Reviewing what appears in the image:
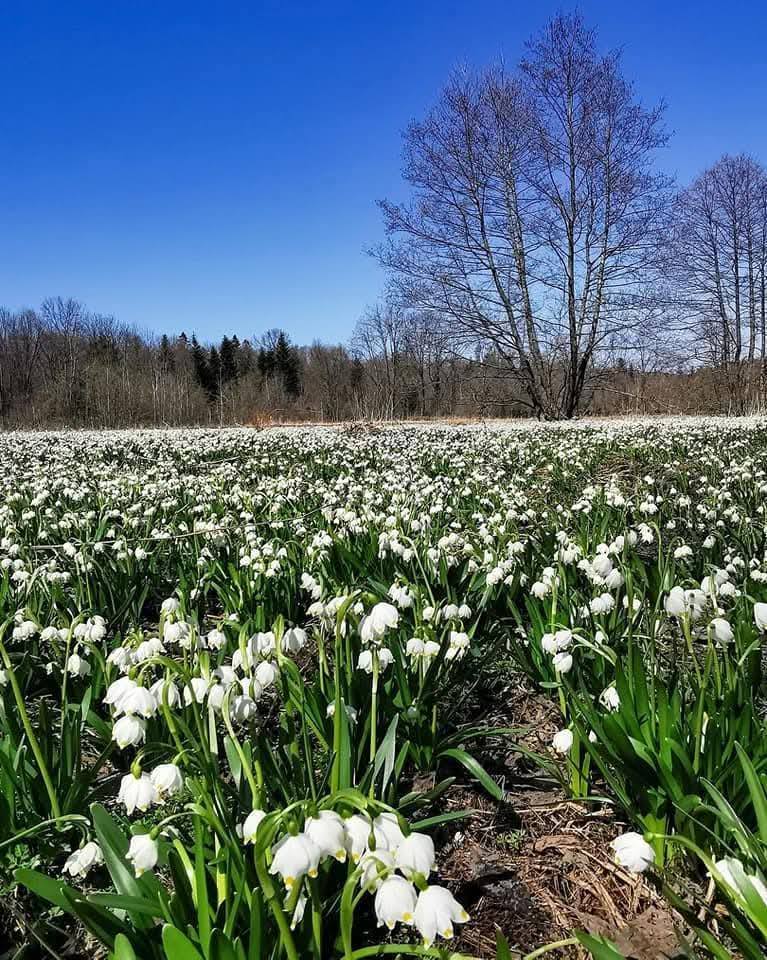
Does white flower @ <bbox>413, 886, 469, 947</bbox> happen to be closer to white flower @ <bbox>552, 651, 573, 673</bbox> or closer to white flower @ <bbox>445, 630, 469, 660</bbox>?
white flower @ <bbox>552, 651, 573, 673</bbox>

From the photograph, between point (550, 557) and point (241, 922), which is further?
point (550, 557)

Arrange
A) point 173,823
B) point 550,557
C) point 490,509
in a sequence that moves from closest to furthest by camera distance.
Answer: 1. point 173,823
2. point 550,557
3. point 490,509

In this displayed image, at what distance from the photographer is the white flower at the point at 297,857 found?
0.95 m

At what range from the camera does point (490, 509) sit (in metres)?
5.32

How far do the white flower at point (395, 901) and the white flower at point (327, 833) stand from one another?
85 mm

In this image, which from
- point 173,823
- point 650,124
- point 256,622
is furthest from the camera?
point 650,124

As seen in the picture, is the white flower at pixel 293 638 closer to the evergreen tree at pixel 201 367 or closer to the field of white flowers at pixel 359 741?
the field of white flowers at pixel 359 741

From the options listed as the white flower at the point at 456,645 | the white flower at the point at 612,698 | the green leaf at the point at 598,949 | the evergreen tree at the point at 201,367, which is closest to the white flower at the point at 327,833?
the green leaf at the point at 598,949

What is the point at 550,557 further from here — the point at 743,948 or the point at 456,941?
the point at 743,948

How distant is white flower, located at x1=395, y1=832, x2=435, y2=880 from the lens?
3.16 ft

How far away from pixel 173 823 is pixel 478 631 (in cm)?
164

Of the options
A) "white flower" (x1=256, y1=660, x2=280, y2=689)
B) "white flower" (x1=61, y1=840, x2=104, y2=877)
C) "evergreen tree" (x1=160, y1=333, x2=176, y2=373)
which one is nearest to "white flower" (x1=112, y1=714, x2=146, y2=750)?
"white flower" (x1=61, y1=840, x2=104, y2=877)

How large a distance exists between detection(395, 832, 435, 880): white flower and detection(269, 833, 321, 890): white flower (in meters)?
0.12

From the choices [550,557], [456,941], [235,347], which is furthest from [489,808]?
[235,347]
